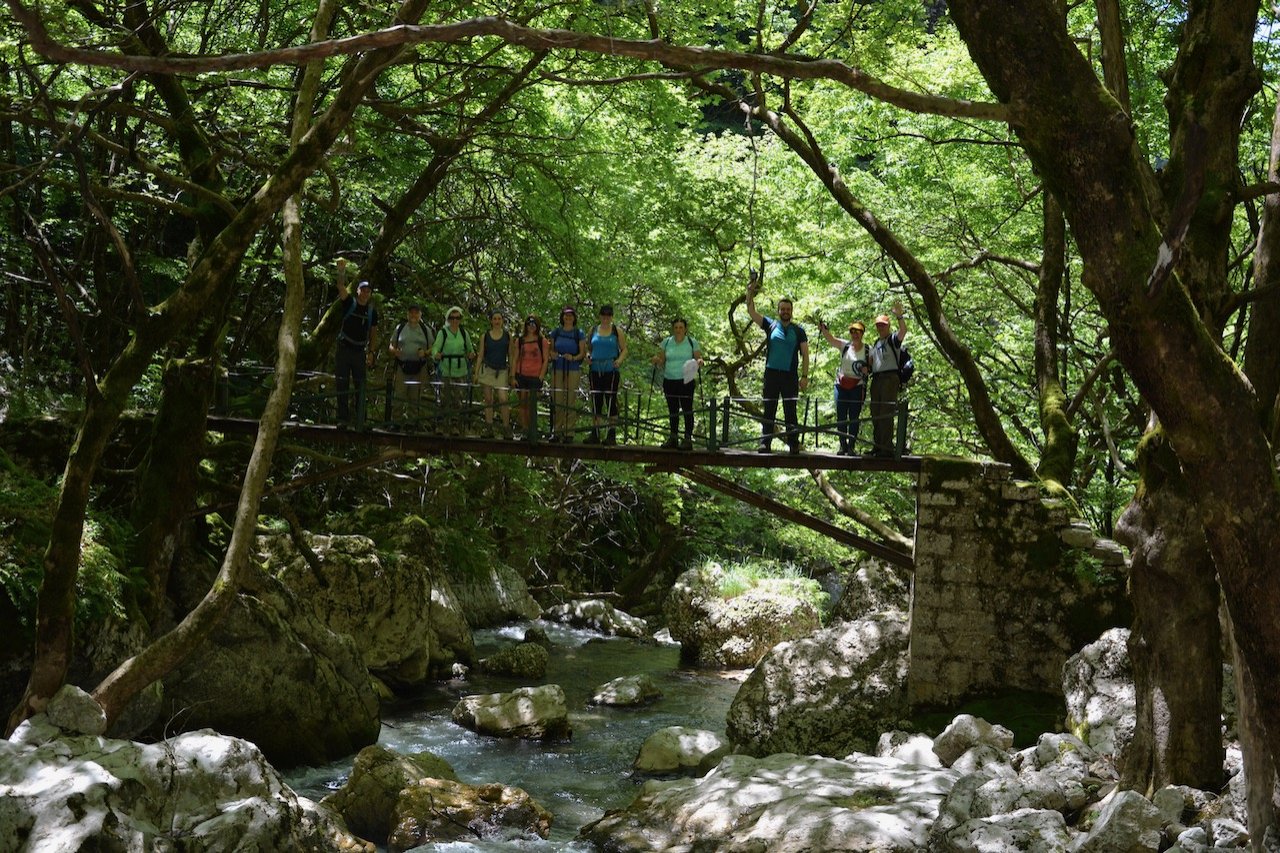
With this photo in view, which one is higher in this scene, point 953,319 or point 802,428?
point 953,319

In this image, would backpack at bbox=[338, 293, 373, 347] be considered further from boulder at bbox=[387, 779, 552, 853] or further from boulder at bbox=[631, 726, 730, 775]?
boulder at bbox=[631, 726, 730, 775]

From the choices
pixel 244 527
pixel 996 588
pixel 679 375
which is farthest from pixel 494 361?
pixel 996 588

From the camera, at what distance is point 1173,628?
251 inches

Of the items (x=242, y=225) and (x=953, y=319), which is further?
(x=953, y=319)

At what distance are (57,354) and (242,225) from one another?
6.84 meters

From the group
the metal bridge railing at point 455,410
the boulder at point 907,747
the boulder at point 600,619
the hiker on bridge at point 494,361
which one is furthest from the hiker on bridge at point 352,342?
the boulder at point 600,619

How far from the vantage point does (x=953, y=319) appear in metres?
14.1

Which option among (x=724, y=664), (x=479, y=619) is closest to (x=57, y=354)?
(x=479, y=619)

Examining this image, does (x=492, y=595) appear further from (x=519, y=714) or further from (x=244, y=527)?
(x=244, y=527)

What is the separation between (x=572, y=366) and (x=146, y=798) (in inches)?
263

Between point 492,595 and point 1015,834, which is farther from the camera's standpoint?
point 492,595

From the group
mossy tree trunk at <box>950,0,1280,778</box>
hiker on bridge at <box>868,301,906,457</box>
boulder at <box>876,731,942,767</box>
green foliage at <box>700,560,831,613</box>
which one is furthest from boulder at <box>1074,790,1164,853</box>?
green foliage at <box>700,560,831,613</box>

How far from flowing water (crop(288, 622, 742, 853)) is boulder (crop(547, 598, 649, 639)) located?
169cm

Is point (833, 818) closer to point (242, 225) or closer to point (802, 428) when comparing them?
point (802, 428)
